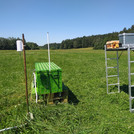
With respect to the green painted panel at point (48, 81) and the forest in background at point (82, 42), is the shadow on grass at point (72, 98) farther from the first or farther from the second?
the forest in background at point (82, 42)

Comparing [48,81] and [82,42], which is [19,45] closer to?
[48,81]

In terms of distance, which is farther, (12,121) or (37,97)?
(37,97)

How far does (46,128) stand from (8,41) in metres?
85.3

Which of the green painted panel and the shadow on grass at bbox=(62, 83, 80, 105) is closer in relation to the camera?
the green painted panel

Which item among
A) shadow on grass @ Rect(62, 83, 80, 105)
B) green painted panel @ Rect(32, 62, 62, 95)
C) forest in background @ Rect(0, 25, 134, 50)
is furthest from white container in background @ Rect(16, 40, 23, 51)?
forest in background @ Rect(0, 25, 134, 50)

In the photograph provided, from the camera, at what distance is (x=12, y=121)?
391cm

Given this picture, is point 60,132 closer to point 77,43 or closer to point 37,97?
point 37,97

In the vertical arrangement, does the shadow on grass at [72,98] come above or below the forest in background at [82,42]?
below

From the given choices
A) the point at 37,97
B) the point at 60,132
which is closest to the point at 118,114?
the point at 60,132

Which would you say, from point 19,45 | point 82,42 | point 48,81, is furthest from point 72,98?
point 82,42

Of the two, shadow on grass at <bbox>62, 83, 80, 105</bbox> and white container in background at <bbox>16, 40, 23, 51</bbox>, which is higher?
white container in background at <bbox>16, 40, 23, 51</bbox>

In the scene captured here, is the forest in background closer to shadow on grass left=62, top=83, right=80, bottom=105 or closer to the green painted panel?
shadow on grass left=62, top=83, right=80, bottom=105

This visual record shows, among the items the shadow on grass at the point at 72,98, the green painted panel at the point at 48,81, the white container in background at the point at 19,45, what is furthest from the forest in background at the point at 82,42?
the white container in background at the point at 19,45

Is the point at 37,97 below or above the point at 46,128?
above
